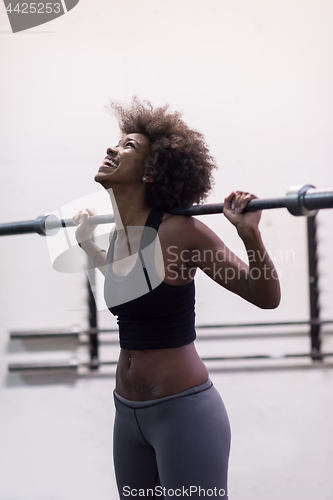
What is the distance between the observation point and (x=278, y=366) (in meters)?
1.66

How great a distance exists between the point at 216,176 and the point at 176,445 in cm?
110

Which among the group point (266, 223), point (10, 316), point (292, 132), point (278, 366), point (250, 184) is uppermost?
point (292, 132)

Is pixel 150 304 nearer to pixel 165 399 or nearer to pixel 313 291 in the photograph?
pixel 165 399

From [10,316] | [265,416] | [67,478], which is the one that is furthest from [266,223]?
[67,478]

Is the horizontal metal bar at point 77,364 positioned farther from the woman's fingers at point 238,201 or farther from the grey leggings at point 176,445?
the woman's fingers at point 238,201

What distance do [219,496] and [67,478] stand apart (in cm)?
119

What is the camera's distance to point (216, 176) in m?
1.67

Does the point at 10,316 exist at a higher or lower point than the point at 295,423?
higher

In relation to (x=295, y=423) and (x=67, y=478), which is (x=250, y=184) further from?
(x=67, y=478)

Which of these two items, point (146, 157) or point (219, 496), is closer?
point (219, 496)

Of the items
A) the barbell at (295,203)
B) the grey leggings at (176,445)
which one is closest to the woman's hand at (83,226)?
the barbell at (295,203)

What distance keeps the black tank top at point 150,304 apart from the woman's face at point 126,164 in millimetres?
99
